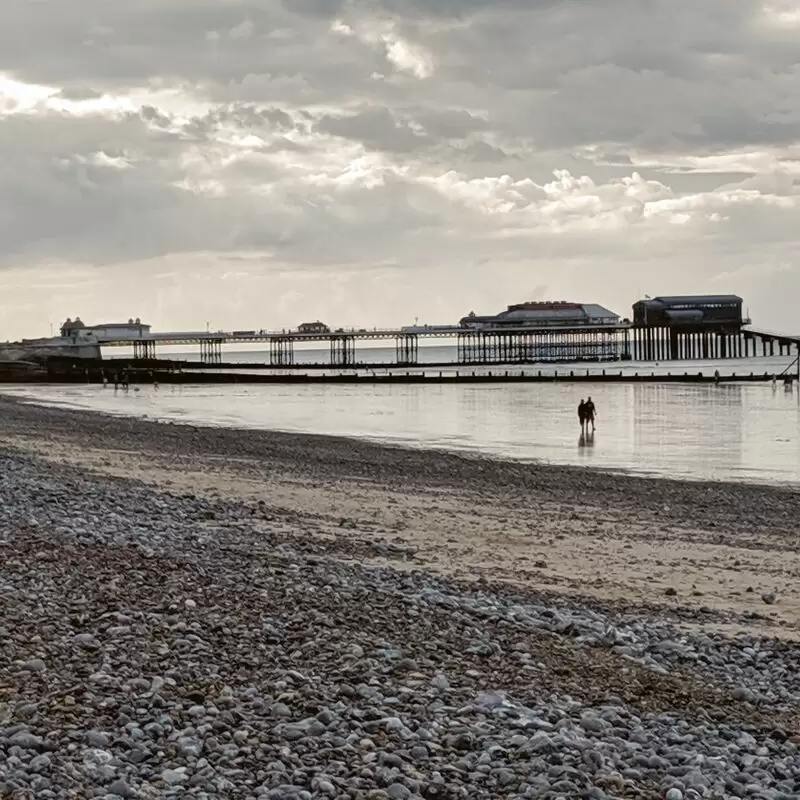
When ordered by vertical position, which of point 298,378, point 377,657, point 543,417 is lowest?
point 543,417

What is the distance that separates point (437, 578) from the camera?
35.3ft

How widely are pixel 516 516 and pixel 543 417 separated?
32.1 metres

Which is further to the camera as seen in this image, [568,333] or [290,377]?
[568,333]

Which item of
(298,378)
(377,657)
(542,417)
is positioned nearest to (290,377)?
(298,378)

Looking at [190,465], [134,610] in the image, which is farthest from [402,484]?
[134,610]

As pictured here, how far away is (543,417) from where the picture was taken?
162ft

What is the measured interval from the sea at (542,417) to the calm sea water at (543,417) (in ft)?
0.18

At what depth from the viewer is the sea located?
102 ft

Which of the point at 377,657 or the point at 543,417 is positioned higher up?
the point at 377,657

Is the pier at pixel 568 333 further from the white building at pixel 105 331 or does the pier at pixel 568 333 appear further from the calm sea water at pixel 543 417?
the calm sea water at pixel 543 417

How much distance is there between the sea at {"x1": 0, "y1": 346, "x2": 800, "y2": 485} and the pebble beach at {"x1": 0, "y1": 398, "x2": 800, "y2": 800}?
14.3m

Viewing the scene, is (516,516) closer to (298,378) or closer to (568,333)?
(298,378)

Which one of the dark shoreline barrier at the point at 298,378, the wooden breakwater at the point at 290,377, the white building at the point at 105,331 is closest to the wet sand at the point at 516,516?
the wooden breakwater at the point at 290,377

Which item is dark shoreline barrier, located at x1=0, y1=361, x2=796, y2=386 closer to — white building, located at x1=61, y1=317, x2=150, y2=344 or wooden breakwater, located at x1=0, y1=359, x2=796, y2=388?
wooden breakwater, located at x1=0, y1=359, x2=796, y2=388
